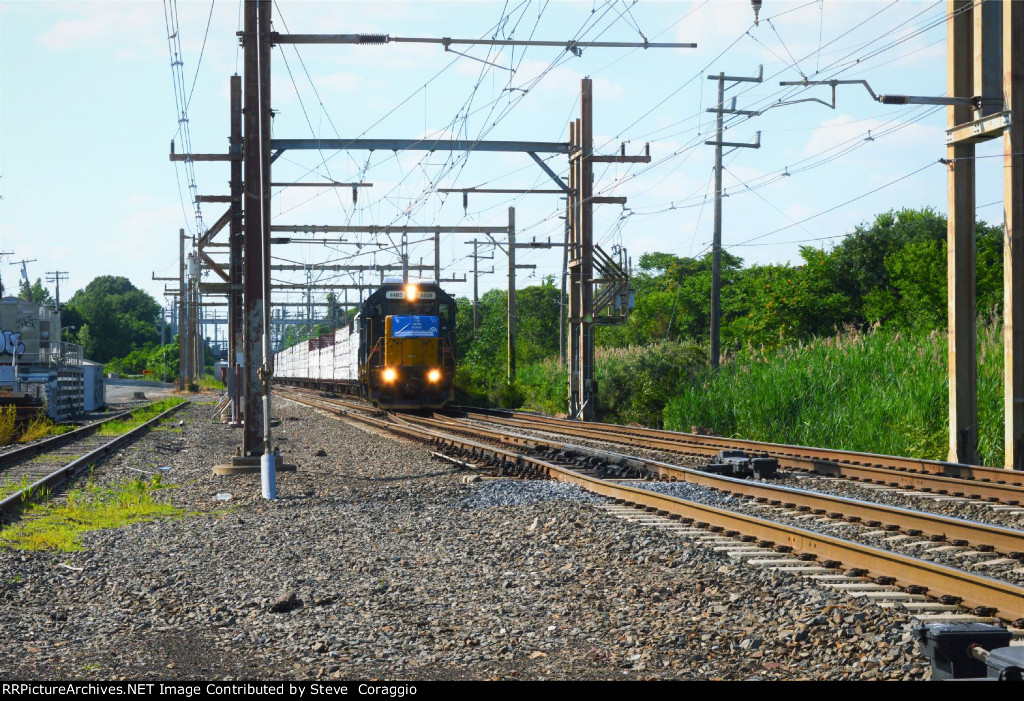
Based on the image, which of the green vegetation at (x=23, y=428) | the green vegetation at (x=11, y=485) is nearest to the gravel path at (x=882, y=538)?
the green vegetation at (x=11, y=485)

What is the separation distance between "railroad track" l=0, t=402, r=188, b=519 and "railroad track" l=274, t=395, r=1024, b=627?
596cm

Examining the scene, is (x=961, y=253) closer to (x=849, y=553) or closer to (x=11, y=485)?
(x=849, y=553)

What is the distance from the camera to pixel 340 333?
40094 millimetres

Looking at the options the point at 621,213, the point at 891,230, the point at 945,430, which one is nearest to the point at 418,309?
the point at 621,213

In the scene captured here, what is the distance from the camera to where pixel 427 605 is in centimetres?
650

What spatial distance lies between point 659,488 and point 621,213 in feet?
71.1

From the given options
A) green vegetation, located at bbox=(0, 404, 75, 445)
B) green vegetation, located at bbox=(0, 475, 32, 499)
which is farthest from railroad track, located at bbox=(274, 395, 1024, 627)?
green vegetation, located at bbox=(0, 404, 75, 445)

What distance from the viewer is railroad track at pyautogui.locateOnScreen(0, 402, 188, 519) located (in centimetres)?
1223

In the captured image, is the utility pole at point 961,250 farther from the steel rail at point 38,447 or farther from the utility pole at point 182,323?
the utility pole at point 182,323

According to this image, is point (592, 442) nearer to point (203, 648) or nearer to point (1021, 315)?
point (1021, 315)

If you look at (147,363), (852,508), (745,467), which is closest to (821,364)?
(745,467)

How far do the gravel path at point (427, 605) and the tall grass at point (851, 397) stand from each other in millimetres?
7381

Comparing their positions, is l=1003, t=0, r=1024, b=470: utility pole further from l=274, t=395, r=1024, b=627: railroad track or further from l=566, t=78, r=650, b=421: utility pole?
l=566, t=78, r=650, b=421: utility pole

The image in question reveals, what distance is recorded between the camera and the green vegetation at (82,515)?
29.9ft
